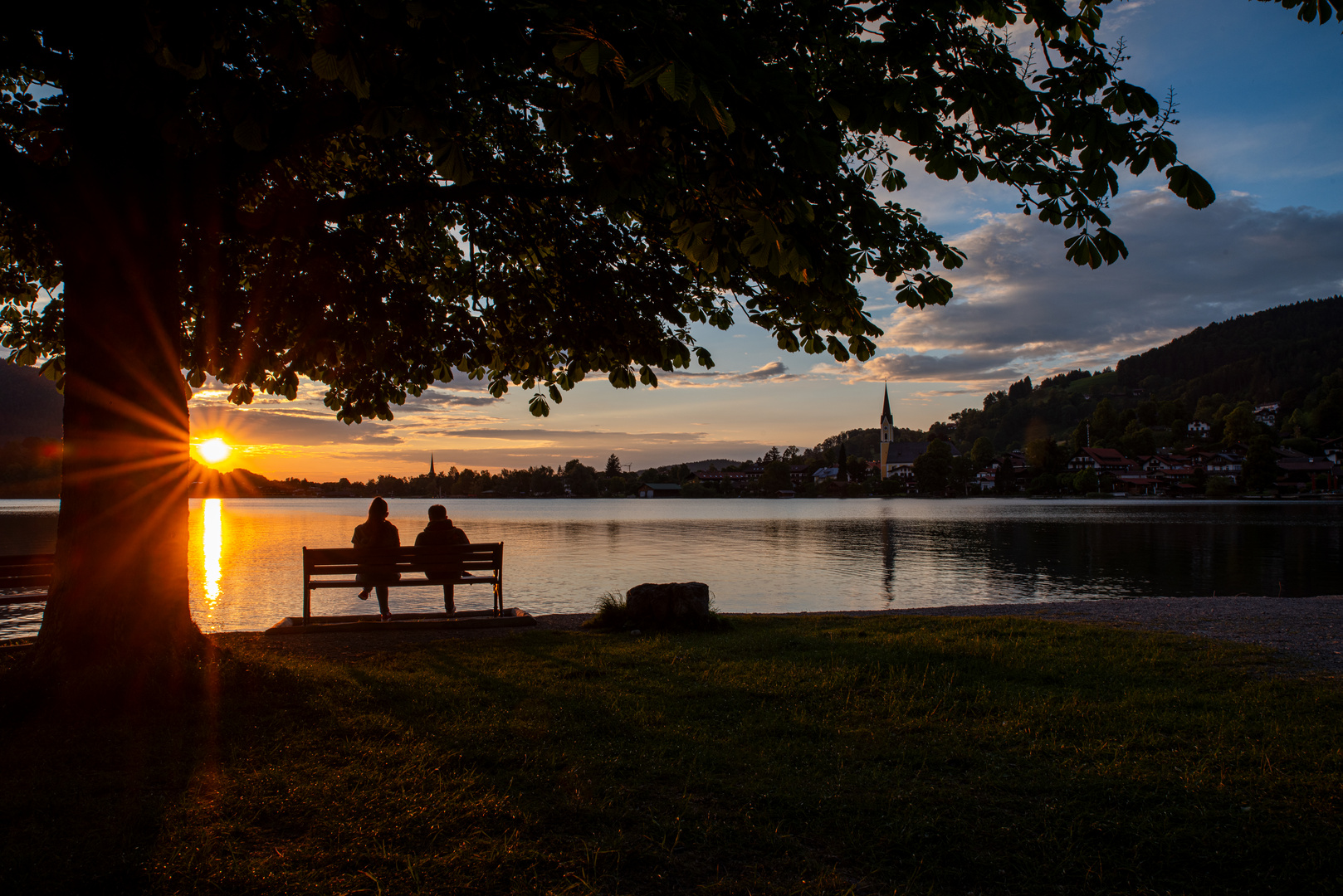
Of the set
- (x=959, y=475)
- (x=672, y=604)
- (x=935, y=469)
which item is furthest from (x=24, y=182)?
(x=959, y=475)

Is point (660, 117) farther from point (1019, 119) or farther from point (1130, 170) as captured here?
point (1130, 170)

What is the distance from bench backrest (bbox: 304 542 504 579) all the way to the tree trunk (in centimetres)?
393

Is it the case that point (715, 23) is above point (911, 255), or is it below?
above

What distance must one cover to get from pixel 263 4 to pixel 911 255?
19.5ft

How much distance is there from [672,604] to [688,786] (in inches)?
256

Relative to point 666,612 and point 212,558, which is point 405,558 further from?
point 212,558

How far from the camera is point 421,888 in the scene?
3.26m

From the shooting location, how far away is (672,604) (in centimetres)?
1100

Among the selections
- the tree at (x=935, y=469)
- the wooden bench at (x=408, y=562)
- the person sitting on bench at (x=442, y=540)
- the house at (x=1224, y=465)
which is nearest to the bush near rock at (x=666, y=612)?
the wooden bench at (x=408, y=562)

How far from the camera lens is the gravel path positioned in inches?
360

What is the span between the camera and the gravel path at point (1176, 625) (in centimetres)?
914

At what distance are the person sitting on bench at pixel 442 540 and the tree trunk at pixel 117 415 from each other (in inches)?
183

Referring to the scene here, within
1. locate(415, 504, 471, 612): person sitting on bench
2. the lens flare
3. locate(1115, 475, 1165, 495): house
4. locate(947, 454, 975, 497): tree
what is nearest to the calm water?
the lens flare

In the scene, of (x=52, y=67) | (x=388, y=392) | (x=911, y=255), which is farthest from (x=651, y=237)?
(x=52, y=67)
